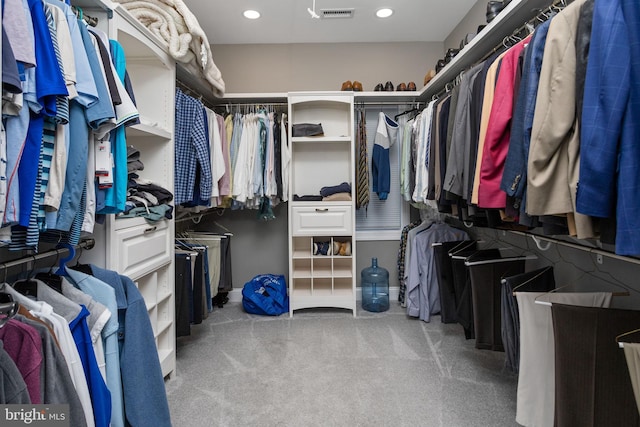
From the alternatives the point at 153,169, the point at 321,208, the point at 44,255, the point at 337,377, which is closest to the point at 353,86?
the point at 321,208

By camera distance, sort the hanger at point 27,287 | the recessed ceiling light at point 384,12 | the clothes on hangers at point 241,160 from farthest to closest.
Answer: the recessed ceiling light at point 384,12 → the clothes on hangers at point 241,160 → the hanger at point 27,287

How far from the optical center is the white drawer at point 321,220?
2.97 meters

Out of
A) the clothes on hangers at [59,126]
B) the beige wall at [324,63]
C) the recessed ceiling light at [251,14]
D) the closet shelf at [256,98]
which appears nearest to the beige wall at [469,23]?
the beige wall at [324,63]

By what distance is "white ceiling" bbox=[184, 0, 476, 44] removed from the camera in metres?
2.75

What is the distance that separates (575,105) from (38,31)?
5.02ft

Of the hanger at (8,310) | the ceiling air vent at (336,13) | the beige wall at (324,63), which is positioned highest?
the ceiling air vent at (336,13)

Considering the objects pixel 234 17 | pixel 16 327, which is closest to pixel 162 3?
pixel 234 17

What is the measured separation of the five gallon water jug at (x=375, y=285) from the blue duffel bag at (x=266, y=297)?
0.73 m

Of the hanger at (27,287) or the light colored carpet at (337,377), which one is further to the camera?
the light colored carpet at (337,377)

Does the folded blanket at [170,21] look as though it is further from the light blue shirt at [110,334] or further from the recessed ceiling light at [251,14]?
the light blue shirt at [110,334]

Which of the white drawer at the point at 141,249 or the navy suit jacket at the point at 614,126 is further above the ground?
the navy suit jacket at the point at 614,126

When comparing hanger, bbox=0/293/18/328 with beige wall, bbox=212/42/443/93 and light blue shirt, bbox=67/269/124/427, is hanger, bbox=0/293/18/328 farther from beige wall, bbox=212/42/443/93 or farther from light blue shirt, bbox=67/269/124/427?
beige wall, bbox=212/42/443/93

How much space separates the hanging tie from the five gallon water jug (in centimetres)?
60

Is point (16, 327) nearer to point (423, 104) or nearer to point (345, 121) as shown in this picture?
point (345, 121)
